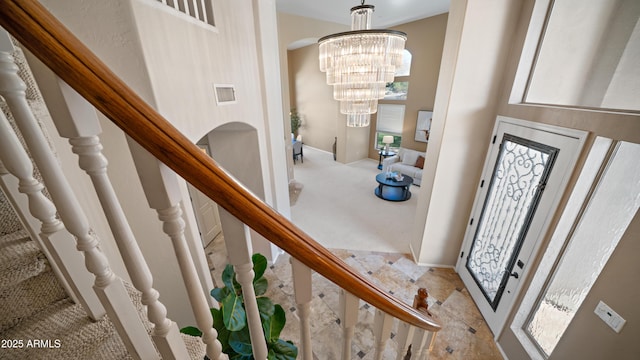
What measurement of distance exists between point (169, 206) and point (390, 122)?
796 centimetres

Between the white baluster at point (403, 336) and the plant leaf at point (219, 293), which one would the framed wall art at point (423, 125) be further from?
the plant leaf at point (219, 293)

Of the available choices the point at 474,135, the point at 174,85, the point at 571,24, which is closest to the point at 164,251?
the point at 174,85

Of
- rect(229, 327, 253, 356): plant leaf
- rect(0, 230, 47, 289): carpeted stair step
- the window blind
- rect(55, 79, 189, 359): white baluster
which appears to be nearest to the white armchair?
the window blind

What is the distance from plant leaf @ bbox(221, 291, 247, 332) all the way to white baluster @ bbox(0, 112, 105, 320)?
450 mm

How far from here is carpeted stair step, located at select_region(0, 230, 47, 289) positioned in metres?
0.81

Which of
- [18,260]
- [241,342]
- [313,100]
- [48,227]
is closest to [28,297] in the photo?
[18,260]

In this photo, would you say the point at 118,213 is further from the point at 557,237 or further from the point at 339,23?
the point at 339,23

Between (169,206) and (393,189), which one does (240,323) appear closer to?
(169,206)

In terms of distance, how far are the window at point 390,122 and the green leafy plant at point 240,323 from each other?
7.07 meters

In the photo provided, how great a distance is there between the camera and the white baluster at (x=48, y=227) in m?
0.48

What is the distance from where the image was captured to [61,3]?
1.19 m

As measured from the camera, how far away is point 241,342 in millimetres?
1125

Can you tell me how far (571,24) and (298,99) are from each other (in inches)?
340

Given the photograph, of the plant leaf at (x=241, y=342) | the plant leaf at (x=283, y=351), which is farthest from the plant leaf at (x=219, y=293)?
the plant leaf at (x=283, y=351)
